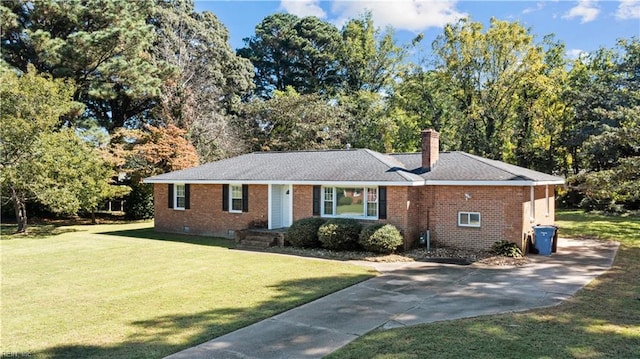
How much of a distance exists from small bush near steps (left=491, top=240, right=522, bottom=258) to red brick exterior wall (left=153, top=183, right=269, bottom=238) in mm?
9216

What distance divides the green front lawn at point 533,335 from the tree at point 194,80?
26.1m

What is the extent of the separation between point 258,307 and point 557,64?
33.3m

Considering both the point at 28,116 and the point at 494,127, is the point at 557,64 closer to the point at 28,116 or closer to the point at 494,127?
the point at 494,127

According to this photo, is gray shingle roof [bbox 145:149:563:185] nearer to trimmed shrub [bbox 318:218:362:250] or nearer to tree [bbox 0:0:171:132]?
trimmed shrub [bbox 318:218:362:250]

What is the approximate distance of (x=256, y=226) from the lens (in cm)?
1870

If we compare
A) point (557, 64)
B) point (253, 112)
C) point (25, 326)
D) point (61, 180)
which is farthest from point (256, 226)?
point (557, 64)

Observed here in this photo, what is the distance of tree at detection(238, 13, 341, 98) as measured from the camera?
4500cm

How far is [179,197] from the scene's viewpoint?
21.4 meters

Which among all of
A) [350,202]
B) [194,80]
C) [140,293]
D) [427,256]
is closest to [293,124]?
[194,80]

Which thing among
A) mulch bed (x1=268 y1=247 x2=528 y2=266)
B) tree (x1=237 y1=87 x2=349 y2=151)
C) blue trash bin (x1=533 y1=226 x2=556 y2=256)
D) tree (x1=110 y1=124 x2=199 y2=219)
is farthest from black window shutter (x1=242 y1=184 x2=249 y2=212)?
tree (x1=237 y1=87 x2=349 y2=151)

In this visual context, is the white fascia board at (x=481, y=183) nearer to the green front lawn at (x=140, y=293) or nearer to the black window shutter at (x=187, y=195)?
the green front lawn at (x=140, y=293)

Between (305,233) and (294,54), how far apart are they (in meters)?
34.4

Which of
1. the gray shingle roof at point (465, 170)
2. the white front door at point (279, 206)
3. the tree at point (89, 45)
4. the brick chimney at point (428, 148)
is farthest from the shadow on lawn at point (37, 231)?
the brick chimney at point (428, 148)

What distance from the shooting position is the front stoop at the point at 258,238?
16.8 metres
